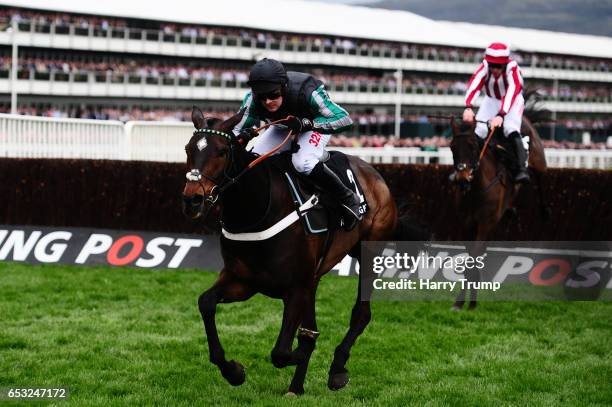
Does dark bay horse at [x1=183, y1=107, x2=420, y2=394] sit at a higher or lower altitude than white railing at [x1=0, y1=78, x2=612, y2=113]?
higher

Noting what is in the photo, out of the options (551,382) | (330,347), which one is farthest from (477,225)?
(551,382)

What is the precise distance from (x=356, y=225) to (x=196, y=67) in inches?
1859

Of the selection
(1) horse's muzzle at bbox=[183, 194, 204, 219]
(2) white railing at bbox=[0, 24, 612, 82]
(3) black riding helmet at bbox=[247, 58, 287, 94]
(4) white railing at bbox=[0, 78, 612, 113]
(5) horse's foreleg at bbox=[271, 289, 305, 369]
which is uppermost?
Answer: (3) black riding helmet at bbox=[247, 58, 287, 94]

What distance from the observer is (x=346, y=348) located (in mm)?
Result: 5934

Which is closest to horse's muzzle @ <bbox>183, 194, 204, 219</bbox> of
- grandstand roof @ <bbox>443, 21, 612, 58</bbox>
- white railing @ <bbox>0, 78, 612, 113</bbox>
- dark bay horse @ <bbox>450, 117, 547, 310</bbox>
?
dark bay horse @ <bbox>450, 117, 547, 310</bbox>

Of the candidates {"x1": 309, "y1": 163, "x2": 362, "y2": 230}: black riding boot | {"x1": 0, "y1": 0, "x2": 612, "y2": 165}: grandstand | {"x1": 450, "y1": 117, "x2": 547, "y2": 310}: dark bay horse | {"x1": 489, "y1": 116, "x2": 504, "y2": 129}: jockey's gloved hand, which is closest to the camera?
{"x1": 309, "y1": 163, "x2": 362, "y2": 230}: black riding boot

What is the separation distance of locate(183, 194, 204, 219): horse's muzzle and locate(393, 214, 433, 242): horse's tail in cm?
250

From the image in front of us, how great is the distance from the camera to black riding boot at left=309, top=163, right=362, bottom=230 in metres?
5.67

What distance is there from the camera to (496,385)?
580cm

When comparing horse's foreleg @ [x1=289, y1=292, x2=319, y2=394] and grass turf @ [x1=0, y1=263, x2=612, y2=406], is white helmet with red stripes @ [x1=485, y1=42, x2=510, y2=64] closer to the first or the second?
grass turf @ [x1=0, y1=263, x2=612, y2=406]

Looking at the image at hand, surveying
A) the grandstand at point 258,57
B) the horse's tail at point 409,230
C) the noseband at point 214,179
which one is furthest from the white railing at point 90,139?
the grandstand at point 258,57

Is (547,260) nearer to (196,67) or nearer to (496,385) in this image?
(496,385)

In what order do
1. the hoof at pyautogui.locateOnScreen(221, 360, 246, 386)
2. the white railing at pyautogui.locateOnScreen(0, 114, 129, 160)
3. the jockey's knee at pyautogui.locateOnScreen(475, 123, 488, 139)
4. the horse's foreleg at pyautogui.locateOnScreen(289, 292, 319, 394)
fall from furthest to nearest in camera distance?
the white railing at pyautogui.locateOnScreen(0, 114, 129, 160) < the jockey's knee at pyautogui.locateOnScreen(475, 123, 488, 139) < the horse's foreleg at pyautogui.locateOnScreen(289, 292, 319, 394) < the hoof at pyautogui.locateOnScreen(221, 360, 246, 386)

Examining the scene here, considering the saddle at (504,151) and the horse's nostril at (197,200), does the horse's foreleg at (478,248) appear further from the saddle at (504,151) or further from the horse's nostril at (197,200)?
the horse's nostril at (197,200)
